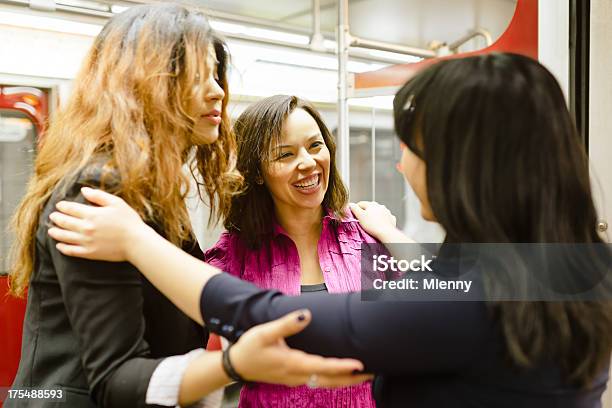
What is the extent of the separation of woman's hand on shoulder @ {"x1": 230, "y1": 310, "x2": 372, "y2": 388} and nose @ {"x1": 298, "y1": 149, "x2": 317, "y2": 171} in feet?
2.43

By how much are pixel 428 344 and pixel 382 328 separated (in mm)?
61

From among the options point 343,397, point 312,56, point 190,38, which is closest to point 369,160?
point 312,56

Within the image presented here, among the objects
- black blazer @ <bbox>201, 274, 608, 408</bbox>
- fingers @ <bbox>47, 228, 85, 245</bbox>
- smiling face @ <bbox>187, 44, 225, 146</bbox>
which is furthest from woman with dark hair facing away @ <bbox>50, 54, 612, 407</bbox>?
smiling face @ <bbox>187, 44, 225, 146</bbox>

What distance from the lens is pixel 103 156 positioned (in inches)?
36.4

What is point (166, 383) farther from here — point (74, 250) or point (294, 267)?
point (294, 267)

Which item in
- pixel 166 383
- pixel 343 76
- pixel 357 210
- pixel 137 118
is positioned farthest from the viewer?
pixel 343 76

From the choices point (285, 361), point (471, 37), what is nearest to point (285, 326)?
point (285, 361)

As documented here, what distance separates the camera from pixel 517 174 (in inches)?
28.5

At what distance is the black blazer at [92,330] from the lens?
842mm

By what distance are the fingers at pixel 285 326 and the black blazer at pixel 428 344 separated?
2 centimetres

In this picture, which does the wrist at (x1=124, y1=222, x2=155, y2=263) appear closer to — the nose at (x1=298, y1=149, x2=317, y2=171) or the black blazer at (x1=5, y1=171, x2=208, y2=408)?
the black blazer at (x1=5, y1=171, x2=208, y2=408)

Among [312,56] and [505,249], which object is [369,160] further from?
[505,249]

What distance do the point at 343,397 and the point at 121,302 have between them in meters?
0.66

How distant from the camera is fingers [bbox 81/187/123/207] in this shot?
86 cm
